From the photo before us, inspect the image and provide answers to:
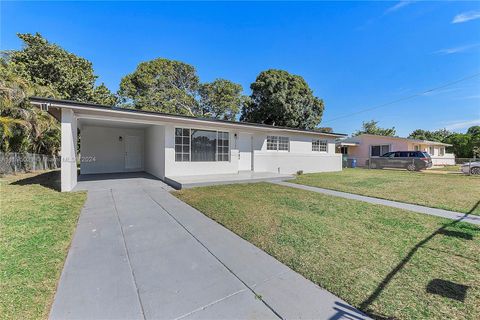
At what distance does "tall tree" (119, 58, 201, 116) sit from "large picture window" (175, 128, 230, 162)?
598 inches

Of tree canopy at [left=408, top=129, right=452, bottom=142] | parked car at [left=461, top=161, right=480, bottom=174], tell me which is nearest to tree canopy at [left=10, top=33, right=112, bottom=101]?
parked car at [left=461, top=161, right=480, bottom=174]

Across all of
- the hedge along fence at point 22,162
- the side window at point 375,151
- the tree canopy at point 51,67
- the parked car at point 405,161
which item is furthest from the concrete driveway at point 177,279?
the side window at point 375,151

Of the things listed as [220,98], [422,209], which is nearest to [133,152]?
[422,209]

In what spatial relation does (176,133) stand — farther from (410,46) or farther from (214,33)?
(410,46)

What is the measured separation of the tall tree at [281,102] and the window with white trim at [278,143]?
12325 millimetres

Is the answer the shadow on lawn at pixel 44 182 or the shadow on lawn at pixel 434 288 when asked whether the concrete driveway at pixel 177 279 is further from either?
the shadow on lawn at pixel 44 182

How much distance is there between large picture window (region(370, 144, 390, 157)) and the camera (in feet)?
86.7

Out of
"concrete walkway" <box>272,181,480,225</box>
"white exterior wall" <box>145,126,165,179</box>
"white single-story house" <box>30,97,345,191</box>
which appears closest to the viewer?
"concrete walkway" <box>272,181,480,225</box>

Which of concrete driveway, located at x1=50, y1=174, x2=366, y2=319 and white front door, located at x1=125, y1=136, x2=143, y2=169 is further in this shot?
white front door, located at x1=125, y1=136, x2=143, y2=169

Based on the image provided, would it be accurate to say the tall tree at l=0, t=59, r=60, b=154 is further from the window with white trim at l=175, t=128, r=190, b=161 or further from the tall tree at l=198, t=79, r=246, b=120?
the tall tree at l=198, t=79, r=246, b=120

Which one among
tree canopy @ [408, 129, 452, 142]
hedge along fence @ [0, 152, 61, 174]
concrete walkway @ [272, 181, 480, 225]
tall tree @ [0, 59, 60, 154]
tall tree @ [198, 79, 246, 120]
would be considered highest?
tall tree @ [198, 79, 246, 120]

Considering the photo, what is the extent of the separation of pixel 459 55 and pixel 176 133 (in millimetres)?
19294

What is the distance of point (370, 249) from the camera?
11.8 ft

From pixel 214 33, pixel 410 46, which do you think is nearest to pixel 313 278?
pixel 214 33
